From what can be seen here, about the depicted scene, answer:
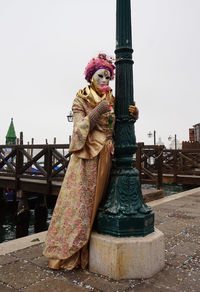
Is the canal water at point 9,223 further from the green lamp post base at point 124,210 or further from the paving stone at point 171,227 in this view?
the green lamp post base at point 124,210

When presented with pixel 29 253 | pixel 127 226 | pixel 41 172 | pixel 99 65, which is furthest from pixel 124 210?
pixel 41 172

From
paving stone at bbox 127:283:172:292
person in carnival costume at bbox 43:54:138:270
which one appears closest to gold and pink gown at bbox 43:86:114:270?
Result: person in carnival costume at bbox 43:54:138:270

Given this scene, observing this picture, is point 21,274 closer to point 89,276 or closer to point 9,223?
point 89,276

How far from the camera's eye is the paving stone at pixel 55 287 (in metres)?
1.95

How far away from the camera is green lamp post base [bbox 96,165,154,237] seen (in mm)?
2209

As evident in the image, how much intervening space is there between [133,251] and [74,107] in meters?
1.34

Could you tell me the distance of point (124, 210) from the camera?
224 cm

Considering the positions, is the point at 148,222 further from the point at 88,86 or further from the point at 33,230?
the point at 33,230

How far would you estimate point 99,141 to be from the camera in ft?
7.82

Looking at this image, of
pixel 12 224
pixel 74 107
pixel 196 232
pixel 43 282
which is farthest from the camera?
pixel 12 224

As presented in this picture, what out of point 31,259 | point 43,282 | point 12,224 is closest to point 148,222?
point 43,282

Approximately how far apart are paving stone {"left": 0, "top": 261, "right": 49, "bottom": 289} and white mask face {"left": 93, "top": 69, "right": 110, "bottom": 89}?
1.73 m

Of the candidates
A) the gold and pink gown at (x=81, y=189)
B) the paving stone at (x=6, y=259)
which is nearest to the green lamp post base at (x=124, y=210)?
the gold and pink gown at (x=81, y=189)

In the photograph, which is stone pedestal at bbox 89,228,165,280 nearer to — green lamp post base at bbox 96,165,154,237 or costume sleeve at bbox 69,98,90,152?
green lamp post base at bbox 96,165,154,237
